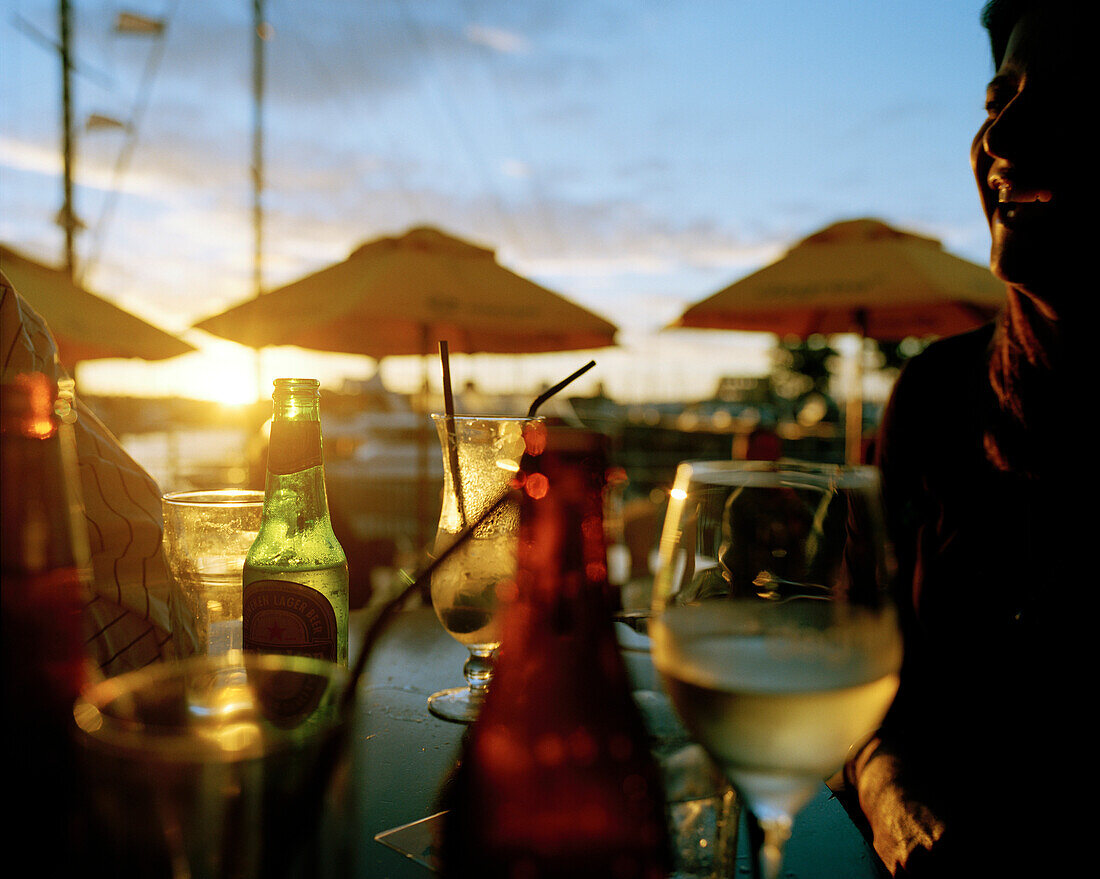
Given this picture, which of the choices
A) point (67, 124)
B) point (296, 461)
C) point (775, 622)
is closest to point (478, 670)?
point (296, 461)

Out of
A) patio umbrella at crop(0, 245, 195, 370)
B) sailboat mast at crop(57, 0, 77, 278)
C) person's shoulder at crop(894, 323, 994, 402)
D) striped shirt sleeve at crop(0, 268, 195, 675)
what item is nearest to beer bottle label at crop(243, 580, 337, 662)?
striped shirt sleeve at crop(0, 268, 195, 675)

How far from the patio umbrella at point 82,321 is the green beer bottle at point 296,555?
603 centimetres

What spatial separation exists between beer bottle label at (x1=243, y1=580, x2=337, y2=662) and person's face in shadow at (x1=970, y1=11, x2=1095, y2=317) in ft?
4.99

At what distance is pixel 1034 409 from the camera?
165 centimetres

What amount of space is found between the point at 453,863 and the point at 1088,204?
1689mm

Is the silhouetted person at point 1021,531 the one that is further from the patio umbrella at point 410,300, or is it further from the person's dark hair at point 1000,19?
the patio umbrella at point 410,300

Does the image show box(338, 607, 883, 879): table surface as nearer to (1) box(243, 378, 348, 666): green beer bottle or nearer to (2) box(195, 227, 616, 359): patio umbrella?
(1) box(243, 378, 348, 666): green beer bottle

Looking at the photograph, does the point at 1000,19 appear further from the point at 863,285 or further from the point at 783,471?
the point at 863,285

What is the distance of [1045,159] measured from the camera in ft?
5.03

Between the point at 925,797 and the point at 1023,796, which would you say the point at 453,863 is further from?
the point at 1023,796

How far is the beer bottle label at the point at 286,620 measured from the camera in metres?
0.92

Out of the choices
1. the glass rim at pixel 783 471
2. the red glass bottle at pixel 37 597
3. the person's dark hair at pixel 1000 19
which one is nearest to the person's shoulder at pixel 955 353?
the person's dark hair at pixel 1000 19

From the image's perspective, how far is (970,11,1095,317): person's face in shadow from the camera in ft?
4.96

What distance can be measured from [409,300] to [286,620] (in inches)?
190
